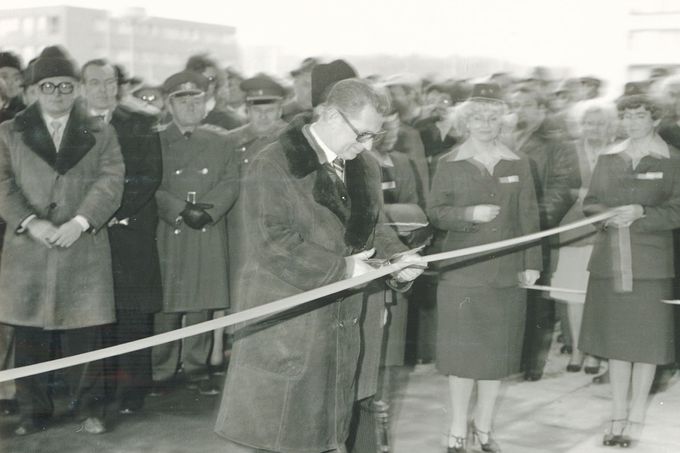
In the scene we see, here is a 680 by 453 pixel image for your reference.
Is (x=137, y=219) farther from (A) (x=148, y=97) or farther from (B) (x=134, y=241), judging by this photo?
(A) (x=148, y=97)

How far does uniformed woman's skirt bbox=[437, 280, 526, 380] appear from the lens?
3.43m

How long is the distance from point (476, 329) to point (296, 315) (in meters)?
0.77

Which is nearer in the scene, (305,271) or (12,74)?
(305,271)

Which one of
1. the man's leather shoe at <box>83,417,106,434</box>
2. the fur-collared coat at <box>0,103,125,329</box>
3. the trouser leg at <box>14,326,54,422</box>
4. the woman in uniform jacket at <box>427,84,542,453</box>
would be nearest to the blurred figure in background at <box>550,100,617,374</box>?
the woman in uniform jacket at <box>427,84,542,453</box>

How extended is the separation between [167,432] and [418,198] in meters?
1.15

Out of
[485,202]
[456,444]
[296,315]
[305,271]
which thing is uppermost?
[485,202]

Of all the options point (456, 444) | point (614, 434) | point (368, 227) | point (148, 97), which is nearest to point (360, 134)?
point (368, 227)

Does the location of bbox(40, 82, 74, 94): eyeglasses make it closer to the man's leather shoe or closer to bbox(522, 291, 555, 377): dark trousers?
the man's leather shoe

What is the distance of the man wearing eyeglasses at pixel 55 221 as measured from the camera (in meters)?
3.17

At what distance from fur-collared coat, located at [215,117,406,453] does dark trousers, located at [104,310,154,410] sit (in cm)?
56

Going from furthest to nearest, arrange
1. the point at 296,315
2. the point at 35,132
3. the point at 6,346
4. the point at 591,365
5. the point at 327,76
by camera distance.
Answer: the point at 591,365, the point at 6,346, the point at 35,132, the point at 327,76, the point at 296,315

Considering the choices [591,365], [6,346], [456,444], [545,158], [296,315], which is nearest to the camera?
[296,315]

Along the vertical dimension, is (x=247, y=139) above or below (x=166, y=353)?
above

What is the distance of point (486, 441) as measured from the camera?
11.6 ft
